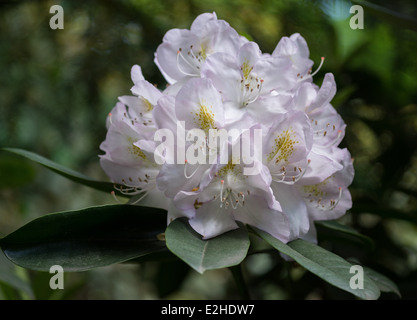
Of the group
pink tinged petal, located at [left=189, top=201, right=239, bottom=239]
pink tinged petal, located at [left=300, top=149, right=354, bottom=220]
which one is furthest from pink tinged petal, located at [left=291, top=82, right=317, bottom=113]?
pink tinged petal, located at [left=189, top=201, right=239, bottom=239]

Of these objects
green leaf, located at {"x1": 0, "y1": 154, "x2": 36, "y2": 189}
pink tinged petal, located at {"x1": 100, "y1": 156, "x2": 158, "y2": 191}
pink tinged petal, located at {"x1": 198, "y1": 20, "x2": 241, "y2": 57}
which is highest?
pink tinged petal, located at {"x1": 198, "y1": 20, "x2": 241, "y2": 57}

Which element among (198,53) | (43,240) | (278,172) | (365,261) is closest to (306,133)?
(278,172)

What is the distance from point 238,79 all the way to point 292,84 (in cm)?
9

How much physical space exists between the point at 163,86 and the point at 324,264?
2.46 ft

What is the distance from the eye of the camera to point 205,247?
645mm

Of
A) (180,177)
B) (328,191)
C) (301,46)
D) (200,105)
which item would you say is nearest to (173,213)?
(180,177)

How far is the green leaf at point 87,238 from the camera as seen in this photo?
2.23 ft

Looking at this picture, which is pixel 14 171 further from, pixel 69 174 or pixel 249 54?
pixel 249 54

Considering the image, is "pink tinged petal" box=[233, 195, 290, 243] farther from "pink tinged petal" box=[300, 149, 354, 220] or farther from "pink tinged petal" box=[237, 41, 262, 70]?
"pink tinged petal" box=[237, 41, 262, 70]

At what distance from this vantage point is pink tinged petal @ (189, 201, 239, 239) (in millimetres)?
683

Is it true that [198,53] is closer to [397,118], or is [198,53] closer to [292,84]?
[292,84]

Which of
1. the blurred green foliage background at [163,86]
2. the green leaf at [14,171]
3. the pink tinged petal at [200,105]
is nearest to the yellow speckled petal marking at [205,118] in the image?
the pink tinged petal at [200,105]

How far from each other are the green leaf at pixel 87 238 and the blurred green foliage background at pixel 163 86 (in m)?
0.41

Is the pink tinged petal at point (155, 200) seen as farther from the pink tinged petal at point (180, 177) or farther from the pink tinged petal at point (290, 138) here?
the pink tinged petal at point (290, 138)
